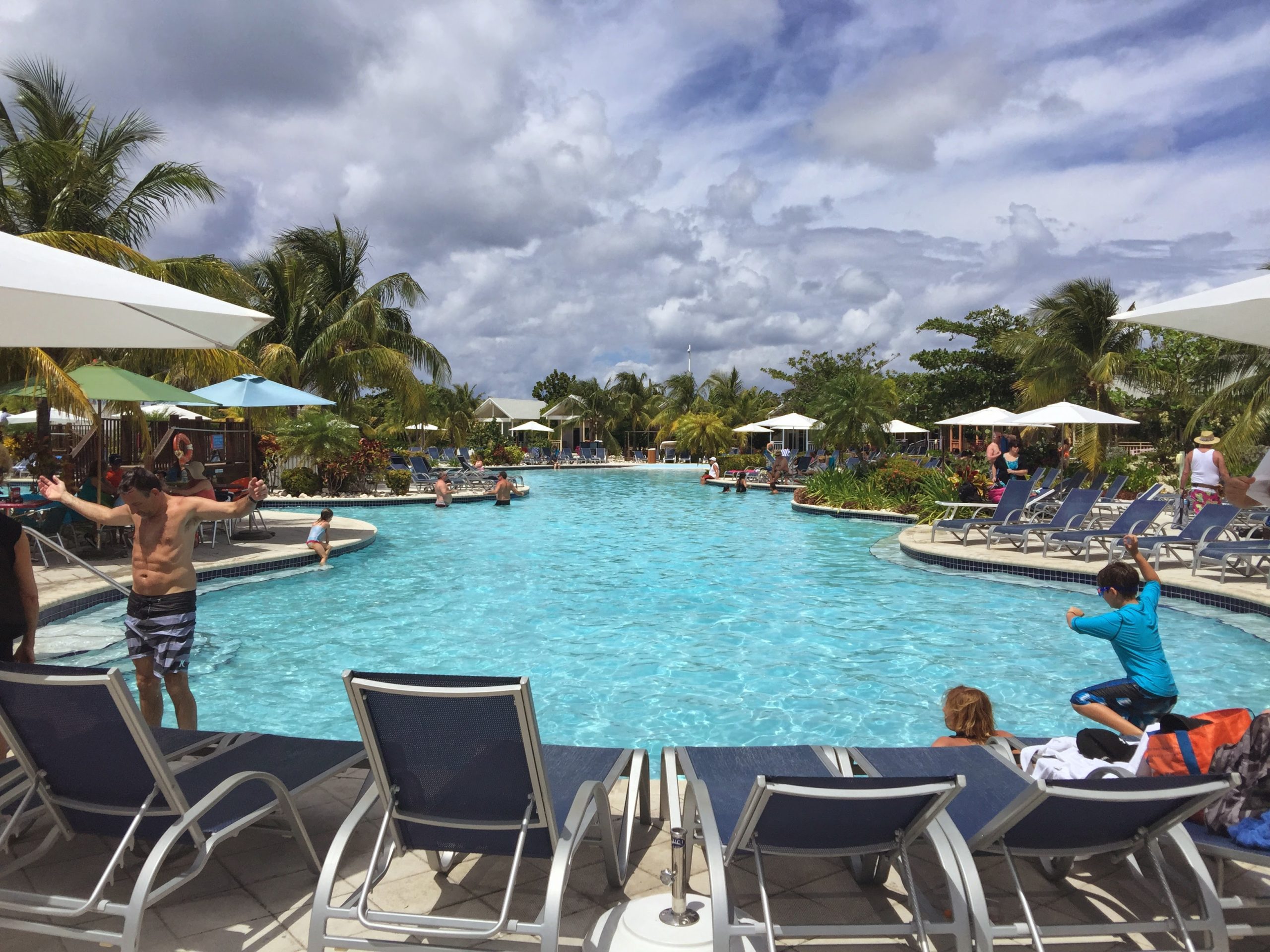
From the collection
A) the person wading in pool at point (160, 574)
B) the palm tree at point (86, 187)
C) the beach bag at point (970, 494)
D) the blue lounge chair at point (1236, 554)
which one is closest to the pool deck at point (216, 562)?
the palm tree at point (86, 187)

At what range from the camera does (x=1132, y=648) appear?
12.7 ft

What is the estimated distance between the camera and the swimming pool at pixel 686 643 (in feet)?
19.1

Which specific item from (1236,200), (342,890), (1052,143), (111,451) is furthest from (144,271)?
(1236,200)

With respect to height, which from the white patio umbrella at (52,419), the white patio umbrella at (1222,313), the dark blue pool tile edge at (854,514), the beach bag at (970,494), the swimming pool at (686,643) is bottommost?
the swimming pool at (686,643)

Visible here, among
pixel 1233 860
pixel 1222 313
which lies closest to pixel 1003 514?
pixel 1222 313

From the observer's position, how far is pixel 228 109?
9766mm

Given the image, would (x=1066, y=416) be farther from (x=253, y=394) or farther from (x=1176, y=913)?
(x=1176, y=913)

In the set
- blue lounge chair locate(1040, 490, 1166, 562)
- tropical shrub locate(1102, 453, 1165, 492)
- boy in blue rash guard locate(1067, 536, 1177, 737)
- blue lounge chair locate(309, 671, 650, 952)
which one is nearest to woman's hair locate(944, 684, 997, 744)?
boy in blue rash guard locate(1067, 536, 1177, 737)

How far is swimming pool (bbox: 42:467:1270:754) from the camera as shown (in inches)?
229

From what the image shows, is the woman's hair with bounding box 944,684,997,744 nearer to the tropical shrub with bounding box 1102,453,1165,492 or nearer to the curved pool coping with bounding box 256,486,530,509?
the tropical shrub with bounding box 1102,453,1165,492

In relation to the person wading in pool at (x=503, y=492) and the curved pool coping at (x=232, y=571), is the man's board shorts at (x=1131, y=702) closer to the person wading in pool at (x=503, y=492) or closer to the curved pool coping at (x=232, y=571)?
the curved pool coping at (x=232, y=571)

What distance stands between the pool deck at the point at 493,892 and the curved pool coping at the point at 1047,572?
6009 mm

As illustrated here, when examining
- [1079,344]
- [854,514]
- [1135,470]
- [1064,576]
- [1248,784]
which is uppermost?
[1079,344]

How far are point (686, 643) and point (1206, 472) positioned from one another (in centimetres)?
776
